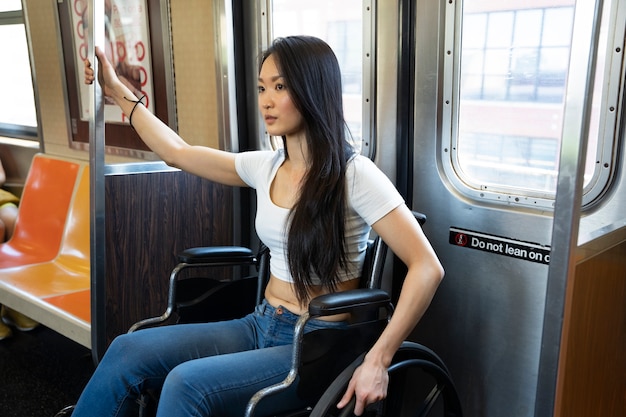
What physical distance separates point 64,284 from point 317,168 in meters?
1.78

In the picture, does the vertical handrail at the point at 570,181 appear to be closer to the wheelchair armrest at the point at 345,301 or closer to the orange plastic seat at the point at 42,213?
the wheelchair armrest at the point at 345,301

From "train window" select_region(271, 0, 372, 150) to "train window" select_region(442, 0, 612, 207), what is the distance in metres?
0.35

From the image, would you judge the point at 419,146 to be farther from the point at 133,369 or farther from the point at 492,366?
the point at 133,369

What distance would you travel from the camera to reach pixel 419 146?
2273 mm

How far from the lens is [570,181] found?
4.05 feet

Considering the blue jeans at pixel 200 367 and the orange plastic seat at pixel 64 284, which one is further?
the orange plastic seat at pixel 64 284

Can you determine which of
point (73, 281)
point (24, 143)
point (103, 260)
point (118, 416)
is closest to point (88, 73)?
point (103, 260)

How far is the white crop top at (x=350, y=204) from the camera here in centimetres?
177

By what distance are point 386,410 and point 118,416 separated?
0.80 metres

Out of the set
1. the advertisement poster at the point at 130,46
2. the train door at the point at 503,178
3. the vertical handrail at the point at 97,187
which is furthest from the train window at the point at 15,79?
the train door at the point at 503,178

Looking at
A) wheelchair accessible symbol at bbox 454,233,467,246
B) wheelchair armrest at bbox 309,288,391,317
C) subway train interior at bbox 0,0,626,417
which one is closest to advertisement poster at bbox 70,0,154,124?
subway train interior at bbox 0,0,626,417

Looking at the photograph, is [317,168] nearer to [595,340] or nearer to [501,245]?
[501,245]

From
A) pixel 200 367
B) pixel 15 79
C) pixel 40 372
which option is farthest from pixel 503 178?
pixel 15 79

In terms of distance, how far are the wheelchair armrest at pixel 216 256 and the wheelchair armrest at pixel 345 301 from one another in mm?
639
